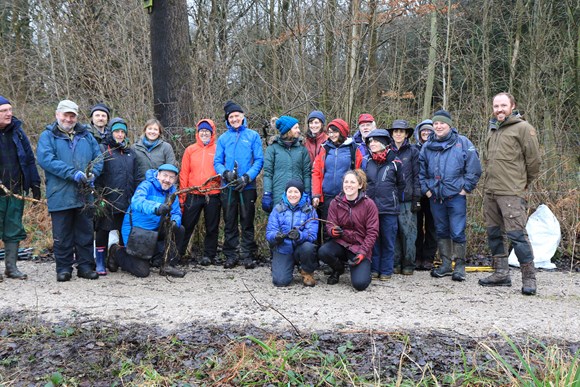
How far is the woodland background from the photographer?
827 cm

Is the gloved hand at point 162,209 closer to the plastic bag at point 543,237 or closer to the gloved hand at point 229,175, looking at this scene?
the gloved hand at point 229,175

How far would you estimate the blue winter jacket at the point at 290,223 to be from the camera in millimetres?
6137

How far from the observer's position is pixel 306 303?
5.32 meters

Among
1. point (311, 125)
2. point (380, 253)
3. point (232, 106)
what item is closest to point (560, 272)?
point (380, 253)

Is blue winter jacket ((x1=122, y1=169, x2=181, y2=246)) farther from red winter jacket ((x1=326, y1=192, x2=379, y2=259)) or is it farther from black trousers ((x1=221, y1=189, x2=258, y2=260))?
red winter jacket ((x1=326, y1=192, x2=379, y2=259))

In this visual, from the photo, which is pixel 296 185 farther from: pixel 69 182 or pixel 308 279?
pixel 69 182

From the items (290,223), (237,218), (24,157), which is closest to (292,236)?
(290,223)

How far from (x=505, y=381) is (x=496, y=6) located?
12903mm

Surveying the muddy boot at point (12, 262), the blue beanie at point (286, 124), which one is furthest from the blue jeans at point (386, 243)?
the muddy boot at point (12, 262)

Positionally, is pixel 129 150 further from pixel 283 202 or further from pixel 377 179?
pixel 377 179

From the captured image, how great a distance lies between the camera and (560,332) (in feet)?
14.8

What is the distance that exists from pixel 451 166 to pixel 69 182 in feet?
15.2

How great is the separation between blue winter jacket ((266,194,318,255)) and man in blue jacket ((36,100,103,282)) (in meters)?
2.16

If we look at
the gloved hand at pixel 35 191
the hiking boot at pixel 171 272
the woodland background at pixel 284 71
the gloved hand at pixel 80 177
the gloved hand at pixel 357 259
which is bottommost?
the hiking boot at pixel 171 272
